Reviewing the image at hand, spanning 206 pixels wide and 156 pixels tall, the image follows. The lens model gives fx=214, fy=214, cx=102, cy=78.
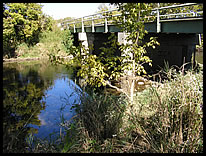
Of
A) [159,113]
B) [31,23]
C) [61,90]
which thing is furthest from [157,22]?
[31,23]

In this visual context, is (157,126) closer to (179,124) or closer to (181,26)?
(179,124)

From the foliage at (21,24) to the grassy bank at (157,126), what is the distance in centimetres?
1999

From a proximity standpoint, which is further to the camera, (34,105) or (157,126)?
(34,105)

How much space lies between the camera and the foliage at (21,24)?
21.8m

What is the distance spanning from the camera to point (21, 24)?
2328cm

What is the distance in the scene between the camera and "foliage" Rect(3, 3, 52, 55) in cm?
2175

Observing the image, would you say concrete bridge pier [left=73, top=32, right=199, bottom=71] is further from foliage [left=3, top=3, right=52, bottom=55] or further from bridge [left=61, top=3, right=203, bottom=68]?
foliage [left=3, top=3, right=52, bottom=55]

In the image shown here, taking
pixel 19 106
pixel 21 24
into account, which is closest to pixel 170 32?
pixel 19 106

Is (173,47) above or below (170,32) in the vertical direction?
below

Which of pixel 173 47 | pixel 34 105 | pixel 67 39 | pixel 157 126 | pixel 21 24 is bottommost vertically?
pixel 34 105

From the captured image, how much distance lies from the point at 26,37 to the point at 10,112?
17847 millimetres

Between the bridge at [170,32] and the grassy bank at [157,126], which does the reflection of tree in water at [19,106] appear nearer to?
the grassy bank at [157,126]

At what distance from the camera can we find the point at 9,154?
3.98 meters

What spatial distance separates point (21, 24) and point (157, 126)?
23043 millimetres
